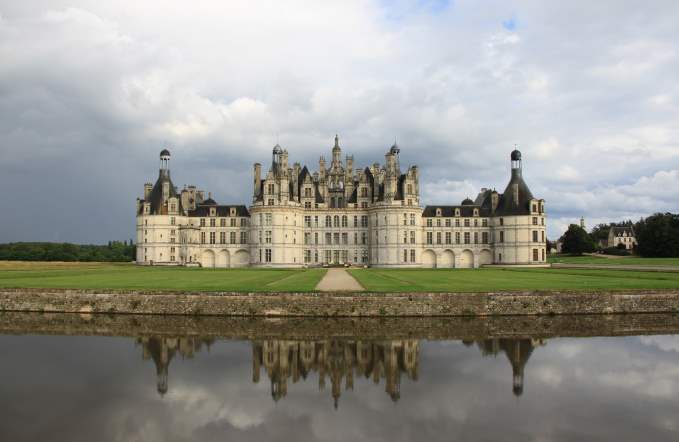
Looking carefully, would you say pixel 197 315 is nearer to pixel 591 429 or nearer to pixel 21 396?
pixel 21 396

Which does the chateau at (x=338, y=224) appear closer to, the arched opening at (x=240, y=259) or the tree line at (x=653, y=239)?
the arched opening at (x=240, y=259)

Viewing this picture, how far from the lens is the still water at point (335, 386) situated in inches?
507

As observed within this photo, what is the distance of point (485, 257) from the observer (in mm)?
77625

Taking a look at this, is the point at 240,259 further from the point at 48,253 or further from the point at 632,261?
the point at 632,261

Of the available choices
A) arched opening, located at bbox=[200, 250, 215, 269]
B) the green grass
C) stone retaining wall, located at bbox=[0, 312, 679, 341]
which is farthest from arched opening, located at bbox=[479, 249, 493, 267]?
stone retaining wall, located at bbox=[0, 312, 679, 341]

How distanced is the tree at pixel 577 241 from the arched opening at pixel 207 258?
217 feet

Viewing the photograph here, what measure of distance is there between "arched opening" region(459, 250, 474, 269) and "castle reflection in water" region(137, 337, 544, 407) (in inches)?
2145

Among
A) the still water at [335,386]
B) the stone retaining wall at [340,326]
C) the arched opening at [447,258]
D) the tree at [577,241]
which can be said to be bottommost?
the still water at [335,386]

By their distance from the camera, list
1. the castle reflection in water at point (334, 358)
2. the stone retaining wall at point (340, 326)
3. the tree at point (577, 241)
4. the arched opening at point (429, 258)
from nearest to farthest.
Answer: the castle reflection in water at point (334, 358), the stone retaining wall at point (340, 326), the arched opening at point (429, 258), the tree at point (577, 241)

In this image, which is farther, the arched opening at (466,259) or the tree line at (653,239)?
the tree line at (653,239)

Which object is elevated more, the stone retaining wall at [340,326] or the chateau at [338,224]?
the chateau at [338,224]

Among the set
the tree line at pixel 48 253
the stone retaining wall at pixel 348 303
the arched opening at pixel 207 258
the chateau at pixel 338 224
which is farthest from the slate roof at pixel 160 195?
the stone retaining wall at pixel 348 303

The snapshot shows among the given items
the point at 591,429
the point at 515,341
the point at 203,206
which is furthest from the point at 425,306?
the point at 203,206

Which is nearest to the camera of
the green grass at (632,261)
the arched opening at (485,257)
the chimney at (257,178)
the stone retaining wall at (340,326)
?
the stone retaining wall at (340,326)
